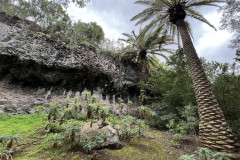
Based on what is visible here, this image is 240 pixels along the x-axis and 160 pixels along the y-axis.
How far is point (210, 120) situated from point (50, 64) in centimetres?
939

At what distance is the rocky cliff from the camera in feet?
23.3

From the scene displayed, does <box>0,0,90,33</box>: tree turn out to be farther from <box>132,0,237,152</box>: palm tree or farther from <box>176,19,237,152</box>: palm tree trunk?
<box>176,19,237,152</box>: palm tree trunk

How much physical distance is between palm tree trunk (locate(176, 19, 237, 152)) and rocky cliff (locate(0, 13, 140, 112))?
6.53 m

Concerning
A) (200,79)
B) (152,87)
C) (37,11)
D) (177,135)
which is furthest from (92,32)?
(177,135)

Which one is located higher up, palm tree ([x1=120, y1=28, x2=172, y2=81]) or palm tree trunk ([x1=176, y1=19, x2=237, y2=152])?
palm tree ([x1=120, y1=28, x2=172, y2=81])

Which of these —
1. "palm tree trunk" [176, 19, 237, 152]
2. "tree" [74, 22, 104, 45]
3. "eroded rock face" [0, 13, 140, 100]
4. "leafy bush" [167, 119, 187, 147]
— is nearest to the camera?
"palm tree trunk" [176, 19, 237, 152]

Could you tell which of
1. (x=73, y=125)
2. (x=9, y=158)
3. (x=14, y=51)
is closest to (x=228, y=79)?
(x=73, y=125)

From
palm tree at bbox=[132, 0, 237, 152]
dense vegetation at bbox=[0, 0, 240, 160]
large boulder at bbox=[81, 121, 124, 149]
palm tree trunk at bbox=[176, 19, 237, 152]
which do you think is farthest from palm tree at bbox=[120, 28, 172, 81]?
large boulder at bbox=[81, 121, 124, 149]

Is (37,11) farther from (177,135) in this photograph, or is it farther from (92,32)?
(177,135)

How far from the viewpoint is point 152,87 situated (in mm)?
7875

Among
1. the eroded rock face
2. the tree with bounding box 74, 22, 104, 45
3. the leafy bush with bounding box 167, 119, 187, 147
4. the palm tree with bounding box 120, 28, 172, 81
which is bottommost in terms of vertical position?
the leafy bush with bounding box 167, 119, 187, 147

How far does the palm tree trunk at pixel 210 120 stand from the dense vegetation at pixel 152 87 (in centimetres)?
3

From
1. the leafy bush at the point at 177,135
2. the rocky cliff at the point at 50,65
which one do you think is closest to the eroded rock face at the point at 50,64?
the rocky cliff at the point at 50,65

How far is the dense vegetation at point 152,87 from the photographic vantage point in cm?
299
